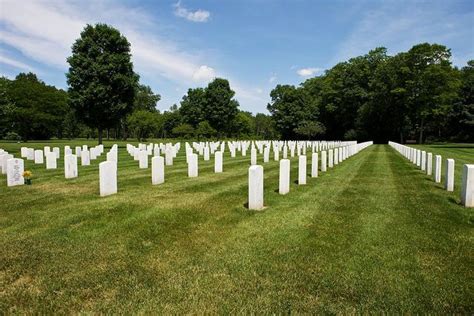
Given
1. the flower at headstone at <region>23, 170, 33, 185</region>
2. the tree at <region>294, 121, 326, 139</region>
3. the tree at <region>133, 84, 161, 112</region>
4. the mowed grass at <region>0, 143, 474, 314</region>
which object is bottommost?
the mowed grass at <region>0, 143, 474, 314</region>

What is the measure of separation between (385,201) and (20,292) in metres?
7.92

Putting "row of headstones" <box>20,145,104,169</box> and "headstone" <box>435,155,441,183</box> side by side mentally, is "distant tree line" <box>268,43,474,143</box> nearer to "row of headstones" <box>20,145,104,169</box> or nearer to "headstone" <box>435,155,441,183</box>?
"headstone" <box>435,155,441,183</box>

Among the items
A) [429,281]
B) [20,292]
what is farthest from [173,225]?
[429,281]

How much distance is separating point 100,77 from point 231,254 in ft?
109

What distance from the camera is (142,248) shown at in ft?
16.8

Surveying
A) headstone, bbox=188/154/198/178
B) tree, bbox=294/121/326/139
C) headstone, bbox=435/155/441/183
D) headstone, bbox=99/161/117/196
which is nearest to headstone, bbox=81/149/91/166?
headstone, bbox=188/154/198/178

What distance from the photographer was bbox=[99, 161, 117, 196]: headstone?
344 inches

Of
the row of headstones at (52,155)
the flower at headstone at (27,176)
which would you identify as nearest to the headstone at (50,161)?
the row of headstones at (52,155)

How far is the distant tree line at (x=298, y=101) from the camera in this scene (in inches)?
1339

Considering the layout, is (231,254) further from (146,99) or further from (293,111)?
(146,99)

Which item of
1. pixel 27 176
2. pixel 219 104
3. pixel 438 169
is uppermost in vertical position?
pixel 219 104

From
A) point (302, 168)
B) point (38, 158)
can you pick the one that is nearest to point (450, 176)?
point (302, 168)

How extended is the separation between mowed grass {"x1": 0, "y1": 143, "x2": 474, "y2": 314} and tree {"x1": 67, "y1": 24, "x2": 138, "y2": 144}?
26740 millimetres

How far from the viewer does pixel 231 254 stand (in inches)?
193
